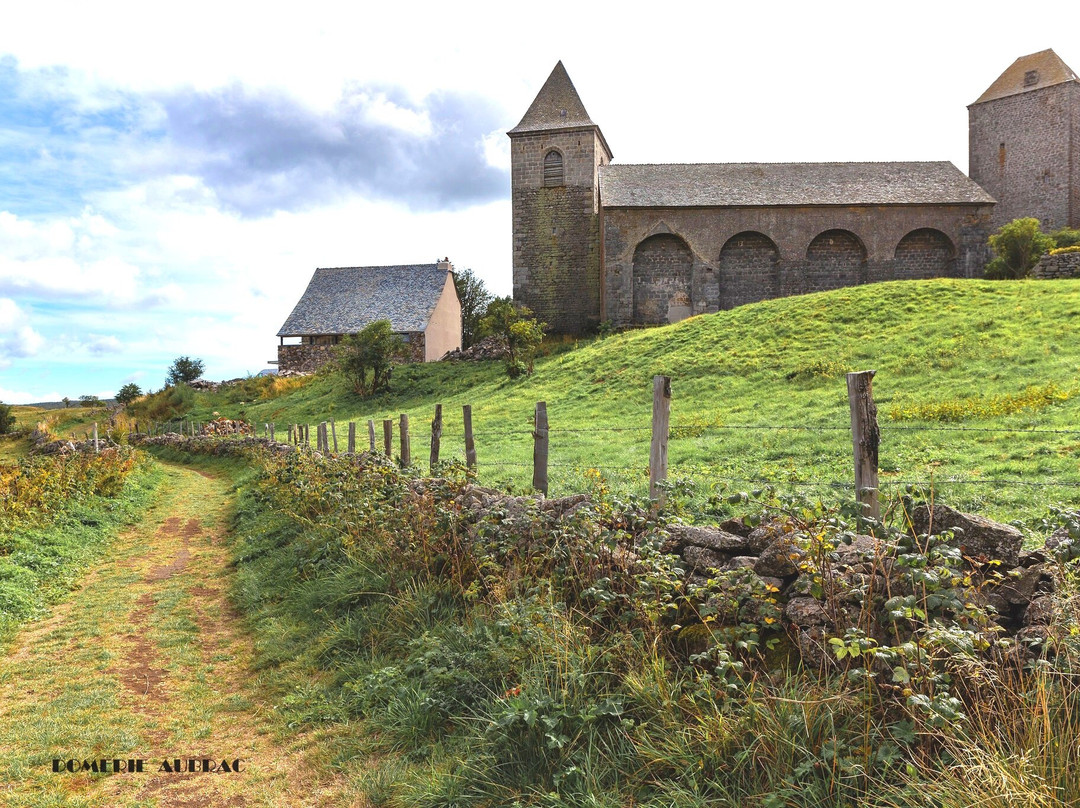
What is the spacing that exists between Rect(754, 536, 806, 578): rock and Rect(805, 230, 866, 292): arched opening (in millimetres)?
38055

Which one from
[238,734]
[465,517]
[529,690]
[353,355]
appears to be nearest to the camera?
[529,690]

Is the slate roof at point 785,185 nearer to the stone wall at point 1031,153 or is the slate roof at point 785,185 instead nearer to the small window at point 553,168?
the small window at point 553,168

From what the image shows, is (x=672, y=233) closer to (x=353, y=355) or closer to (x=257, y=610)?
(x=353, y=355)

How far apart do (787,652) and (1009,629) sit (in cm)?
99

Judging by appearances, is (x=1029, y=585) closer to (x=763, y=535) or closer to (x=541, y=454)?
(x=763, y=535)

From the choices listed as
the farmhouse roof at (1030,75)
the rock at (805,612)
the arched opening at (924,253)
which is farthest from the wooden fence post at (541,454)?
the farmhouse roof at (1030,75)

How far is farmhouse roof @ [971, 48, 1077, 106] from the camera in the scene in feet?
132

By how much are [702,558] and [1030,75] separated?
168 ft

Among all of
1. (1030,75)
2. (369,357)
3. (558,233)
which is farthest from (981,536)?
(1030,75)

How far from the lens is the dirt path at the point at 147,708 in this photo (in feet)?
13.7

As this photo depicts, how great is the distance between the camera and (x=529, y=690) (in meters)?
3.87

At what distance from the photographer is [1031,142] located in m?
41.2

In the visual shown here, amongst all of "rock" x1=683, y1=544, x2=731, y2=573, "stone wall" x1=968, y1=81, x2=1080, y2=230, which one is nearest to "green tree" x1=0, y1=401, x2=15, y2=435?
"rock" x1=683, y1=544, x2=731, y2=573

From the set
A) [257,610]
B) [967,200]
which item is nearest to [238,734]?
[257,610]
